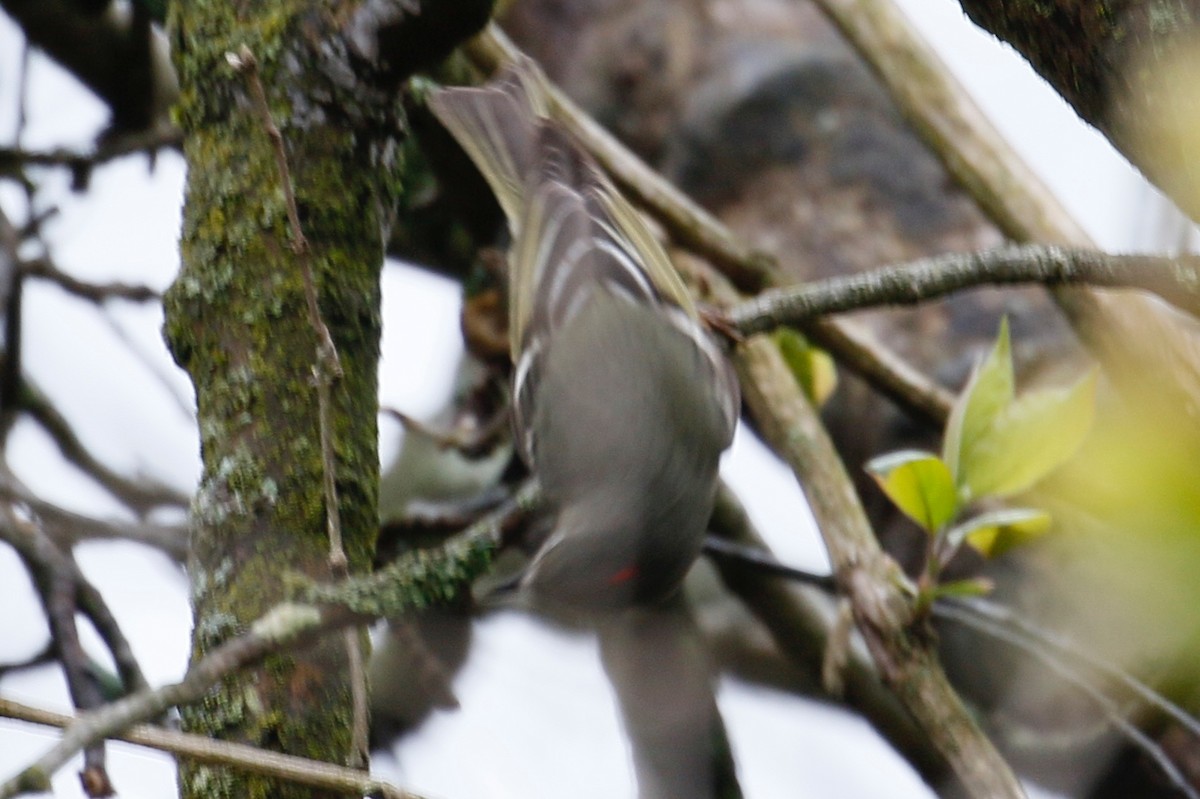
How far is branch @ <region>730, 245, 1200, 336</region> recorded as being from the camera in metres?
1.45

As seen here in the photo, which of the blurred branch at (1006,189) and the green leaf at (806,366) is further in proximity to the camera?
the green leaf at (806,366)

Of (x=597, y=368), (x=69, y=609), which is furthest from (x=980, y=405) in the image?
(x=69, y=609)

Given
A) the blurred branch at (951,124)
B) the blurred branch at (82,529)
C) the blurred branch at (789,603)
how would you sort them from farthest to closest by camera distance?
the blurred branch at (789,603) < the blurred branch at (951,124) < the blurred branch at (82,529)

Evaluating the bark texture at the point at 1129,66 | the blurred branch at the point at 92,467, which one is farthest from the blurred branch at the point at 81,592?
the bark texture at the point at 1129,66

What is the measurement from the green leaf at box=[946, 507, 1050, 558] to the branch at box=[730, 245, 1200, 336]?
1.58 ft

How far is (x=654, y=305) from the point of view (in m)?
2.44

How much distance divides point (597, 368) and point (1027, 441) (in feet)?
2.53

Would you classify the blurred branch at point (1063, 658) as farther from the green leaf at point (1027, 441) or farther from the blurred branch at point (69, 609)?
the blurred branch at point (69, 609)

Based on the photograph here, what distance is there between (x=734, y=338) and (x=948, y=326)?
1.31 meters

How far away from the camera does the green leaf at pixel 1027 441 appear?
205cm

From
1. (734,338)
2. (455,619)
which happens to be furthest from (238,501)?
(455,619)

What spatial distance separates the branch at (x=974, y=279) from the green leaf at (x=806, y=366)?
0.60m

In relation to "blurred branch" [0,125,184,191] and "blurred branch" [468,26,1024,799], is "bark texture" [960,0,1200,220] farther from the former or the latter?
"blurred branch" [0,125,184,191]

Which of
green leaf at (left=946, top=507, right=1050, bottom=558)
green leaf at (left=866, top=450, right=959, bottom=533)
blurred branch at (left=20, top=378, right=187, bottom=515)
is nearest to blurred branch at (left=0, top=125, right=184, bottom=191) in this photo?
blurred branch at (left=20, top=378, right=187, bottom=515)
